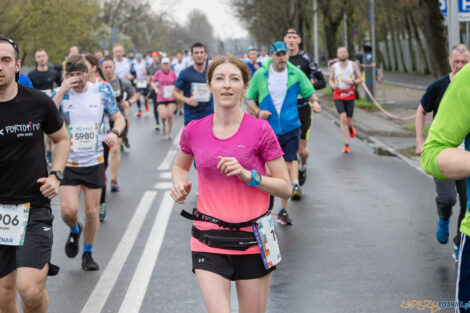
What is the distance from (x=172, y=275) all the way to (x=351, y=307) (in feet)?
5.94

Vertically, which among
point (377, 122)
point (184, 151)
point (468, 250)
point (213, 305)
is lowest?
point (377, 122)

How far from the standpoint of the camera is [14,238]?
468cm

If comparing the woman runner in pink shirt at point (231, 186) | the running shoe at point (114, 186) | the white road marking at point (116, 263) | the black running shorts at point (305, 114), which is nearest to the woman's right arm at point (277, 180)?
the woman runner in pink shirt at point (231, 186)

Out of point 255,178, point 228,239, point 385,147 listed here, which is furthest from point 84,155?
point 385,147

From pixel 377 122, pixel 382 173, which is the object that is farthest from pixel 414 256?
pixel 377 122

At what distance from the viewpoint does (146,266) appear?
738 centimetres

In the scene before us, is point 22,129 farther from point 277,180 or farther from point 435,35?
point 435,35

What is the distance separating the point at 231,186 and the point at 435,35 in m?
13.3

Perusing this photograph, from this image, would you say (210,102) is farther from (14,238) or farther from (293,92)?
(14,238)

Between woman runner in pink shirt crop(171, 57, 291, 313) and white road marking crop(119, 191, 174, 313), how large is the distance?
2088mm

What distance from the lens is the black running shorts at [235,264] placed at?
13.5ft

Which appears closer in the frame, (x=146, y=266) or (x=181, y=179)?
(x=181, y=179)

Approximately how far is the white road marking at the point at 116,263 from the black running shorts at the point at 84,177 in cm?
82

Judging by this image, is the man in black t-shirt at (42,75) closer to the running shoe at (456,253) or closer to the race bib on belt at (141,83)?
the running shoe at (456,253)
